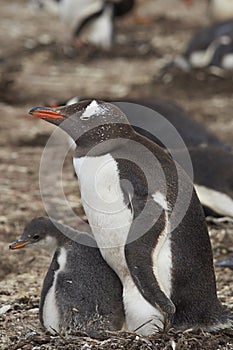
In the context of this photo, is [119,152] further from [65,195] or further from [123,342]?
[65,195]

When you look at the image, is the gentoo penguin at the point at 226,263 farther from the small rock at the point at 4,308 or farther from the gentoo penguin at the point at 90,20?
the gentoo penguin at the point at 90,20

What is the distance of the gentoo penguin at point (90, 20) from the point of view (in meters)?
15.5

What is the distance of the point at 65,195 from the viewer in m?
8.29

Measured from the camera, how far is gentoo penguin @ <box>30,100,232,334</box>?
4523mm

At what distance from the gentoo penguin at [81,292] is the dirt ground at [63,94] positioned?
14 cm

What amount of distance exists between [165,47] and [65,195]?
27.7 ft

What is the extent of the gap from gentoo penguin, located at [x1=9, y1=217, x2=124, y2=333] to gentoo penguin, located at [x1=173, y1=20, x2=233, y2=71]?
8.71 metres

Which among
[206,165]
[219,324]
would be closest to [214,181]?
[206,165]

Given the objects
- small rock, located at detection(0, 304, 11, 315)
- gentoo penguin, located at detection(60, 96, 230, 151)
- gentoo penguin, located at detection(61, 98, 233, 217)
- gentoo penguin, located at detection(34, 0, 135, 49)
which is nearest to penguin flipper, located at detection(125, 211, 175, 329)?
small rock, located at detection(0, 304, 11, 315)

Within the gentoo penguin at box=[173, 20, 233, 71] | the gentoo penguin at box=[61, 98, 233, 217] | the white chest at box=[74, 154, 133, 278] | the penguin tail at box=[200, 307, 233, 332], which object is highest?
the white chest at box=[74, 154, 133, 278]

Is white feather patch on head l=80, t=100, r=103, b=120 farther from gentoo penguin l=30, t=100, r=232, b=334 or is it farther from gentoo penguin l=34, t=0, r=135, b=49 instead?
gentoo penguin l=34, t=0, r=135, b=49

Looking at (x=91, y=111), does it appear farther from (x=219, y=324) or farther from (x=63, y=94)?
(x=63, y=94)

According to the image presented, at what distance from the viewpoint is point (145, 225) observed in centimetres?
452

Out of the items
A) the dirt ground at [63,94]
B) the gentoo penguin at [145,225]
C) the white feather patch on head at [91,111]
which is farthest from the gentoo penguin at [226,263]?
the white feather patch on head at [91,111]
